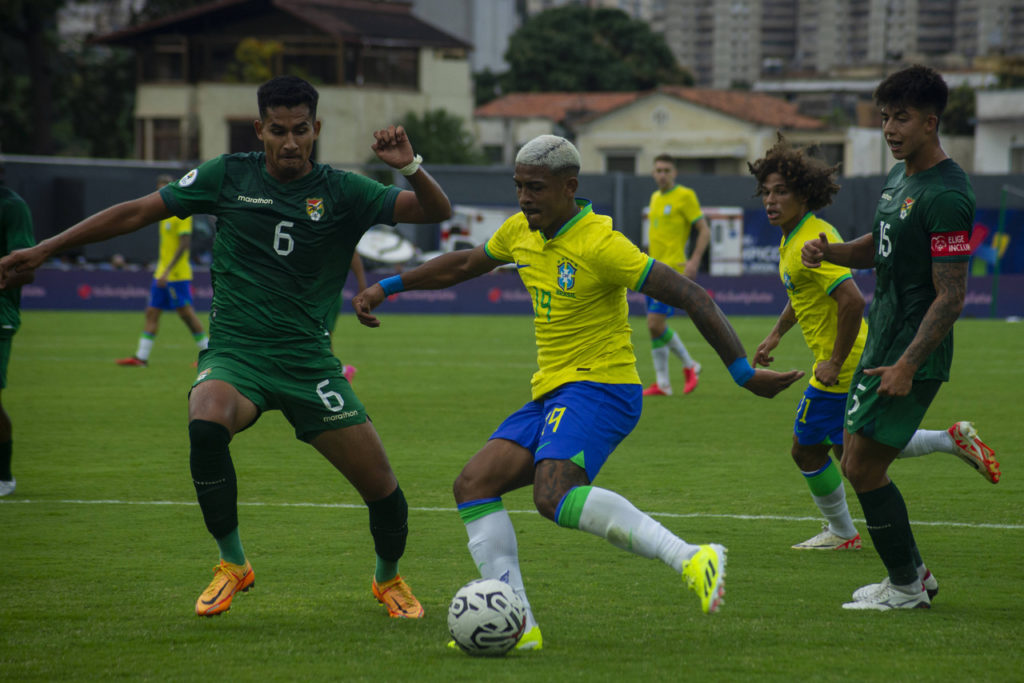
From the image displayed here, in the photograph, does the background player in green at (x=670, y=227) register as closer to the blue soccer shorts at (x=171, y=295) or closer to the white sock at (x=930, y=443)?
the blue soccer shorts at (x=171, y=295)

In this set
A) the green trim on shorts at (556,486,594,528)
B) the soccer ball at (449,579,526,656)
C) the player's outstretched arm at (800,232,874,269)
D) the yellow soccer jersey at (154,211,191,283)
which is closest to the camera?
the green trim on shorts at (556,486,594,528)

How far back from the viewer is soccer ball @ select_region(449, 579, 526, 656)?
4.86m

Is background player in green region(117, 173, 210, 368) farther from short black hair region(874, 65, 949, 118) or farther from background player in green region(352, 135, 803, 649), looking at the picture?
short black hair region(874, 65, 949, 118)

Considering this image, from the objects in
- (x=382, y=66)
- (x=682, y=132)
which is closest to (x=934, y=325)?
(x=382, y=66)

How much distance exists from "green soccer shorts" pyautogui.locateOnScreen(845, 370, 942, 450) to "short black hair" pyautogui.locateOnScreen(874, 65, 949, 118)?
1196 millimetres

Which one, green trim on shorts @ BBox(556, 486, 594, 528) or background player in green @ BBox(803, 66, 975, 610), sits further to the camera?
background player in green @ BBox(803, 66, 975, 610)

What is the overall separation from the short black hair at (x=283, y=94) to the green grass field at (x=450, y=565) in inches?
88.4

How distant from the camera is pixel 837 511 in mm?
6902

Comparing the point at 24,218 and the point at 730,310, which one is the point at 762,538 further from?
the point at 730,310

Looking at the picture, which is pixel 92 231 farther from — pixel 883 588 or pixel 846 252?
pixel 883 588

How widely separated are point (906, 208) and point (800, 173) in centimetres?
145

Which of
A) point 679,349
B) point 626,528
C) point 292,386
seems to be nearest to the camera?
point 626,528

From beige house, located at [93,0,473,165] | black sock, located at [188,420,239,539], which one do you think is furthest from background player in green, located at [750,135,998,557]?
beige house, located at [93,0,473,165]

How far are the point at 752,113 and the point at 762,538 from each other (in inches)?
2290
